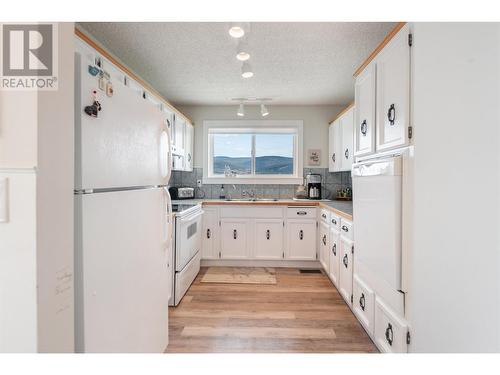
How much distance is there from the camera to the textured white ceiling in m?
2.03

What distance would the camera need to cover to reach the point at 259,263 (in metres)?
3.61

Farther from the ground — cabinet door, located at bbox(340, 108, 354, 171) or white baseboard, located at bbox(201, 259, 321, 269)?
cabinet door, located at bbox(340, 108, 354, 171)

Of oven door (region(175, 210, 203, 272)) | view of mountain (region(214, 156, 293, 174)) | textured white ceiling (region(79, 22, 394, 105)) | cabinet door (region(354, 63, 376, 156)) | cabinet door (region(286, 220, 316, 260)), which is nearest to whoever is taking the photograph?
cabinet door (region(354, 63, 376, 156))

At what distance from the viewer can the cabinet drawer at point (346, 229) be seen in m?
2.31

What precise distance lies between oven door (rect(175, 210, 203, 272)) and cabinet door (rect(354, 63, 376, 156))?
1.75 metres

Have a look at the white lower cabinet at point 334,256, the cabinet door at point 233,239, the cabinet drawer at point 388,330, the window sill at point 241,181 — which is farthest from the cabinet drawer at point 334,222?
the window sill at point 241,181

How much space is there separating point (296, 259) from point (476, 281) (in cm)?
237

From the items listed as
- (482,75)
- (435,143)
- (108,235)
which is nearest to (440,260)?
(435,143)

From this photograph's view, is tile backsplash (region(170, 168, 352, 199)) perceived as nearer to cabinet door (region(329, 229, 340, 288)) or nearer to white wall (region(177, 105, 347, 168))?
white wall (region(177, 105, 347, 168))

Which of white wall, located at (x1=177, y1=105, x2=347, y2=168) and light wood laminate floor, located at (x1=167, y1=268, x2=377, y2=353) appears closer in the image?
light wood laminate floor, located at (x1=167, y1=268, x2=377, y2=353)

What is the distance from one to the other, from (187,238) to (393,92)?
89.0 inches

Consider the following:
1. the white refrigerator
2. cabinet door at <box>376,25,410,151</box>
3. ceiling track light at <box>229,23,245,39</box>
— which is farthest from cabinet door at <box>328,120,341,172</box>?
the white refrigerator
